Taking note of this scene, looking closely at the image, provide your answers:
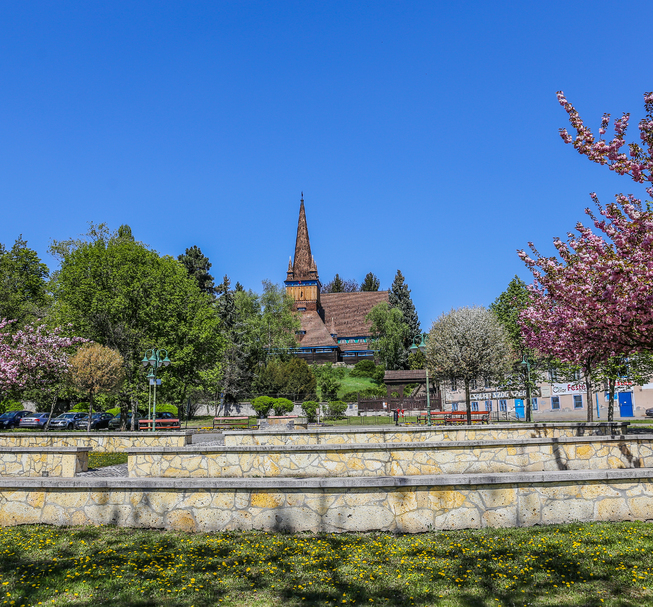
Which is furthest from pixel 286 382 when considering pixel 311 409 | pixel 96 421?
pixel 96 421

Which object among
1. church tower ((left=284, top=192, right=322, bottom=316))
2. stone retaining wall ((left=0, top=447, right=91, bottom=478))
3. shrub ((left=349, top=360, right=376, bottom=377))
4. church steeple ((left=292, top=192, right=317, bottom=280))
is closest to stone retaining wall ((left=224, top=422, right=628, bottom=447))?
stone retaining wall ((left=0, top=447, right=91, bottom=478))

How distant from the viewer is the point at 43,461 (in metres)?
9.94

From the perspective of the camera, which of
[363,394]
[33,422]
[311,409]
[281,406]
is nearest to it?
[33,422]

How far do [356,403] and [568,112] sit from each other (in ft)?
142

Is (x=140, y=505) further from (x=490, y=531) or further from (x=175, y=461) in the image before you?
(x=490, y=531)

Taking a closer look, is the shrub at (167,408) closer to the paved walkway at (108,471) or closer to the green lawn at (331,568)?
the paved walkway at (108,471)

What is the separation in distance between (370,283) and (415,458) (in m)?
106

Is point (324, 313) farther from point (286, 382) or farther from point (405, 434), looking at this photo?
point (405, 434)

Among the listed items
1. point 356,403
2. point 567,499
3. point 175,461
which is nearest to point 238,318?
point 356,403

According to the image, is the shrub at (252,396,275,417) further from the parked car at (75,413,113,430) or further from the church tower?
the church tower

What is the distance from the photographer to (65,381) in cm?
2650

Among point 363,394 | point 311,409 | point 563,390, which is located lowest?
point 311,409

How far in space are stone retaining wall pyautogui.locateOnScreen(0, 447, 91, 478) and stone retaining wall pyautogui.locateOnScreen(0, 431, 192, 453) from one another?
6.44 metres

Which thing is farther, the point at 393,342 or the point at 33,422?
the point at 393,342
